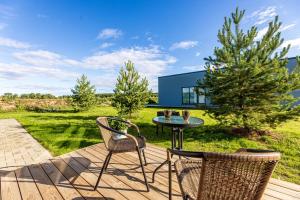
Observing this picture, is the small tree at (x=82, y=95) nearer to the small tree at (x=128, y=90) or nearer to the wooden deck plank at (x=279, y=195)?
the small tree at (x=128, y=90)

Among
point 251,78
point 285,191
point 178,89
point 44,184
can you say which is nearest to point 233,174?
point 285,191

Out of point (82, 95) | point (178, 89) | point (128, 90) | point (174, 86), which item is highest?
point (174, 86)

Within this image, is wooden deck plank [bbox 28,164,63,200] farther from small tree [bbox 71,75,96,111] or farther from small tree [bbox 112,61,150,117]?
small tree [bbox 71,75,96,111]

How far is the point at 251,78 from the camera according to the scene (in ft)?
14.0

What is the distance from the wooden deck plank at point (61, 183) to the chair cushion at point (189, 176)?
1.22 m

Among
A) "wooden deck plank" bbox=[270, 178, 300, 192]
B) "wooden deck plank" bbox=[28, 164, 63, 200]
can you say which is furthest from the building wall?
"wooden deck plank" bbox=[28, 164, 63, 200]

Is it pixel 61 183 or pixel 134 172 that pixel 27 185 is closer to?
pixel 61 183

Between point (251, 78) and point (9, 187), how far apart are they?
5479mm

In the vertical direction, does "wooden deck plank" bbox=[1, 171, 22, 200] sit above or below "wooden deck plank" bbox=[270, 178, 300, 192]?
below

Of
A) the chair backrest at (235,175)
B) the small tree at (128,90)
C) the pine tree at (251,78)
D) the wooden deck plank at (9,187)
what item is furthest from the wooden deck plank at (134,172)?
the small tree at (128,90)

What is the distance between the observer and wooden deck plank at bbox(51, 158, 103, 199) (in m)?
1.82

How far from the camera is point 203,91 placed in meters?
5.22

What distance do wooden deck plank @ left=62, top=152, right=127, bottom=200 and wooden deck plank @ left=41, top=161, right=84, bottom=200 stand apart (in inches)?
8.7

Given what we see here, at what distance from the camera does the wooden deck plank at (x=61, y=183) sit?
1.79 metres
